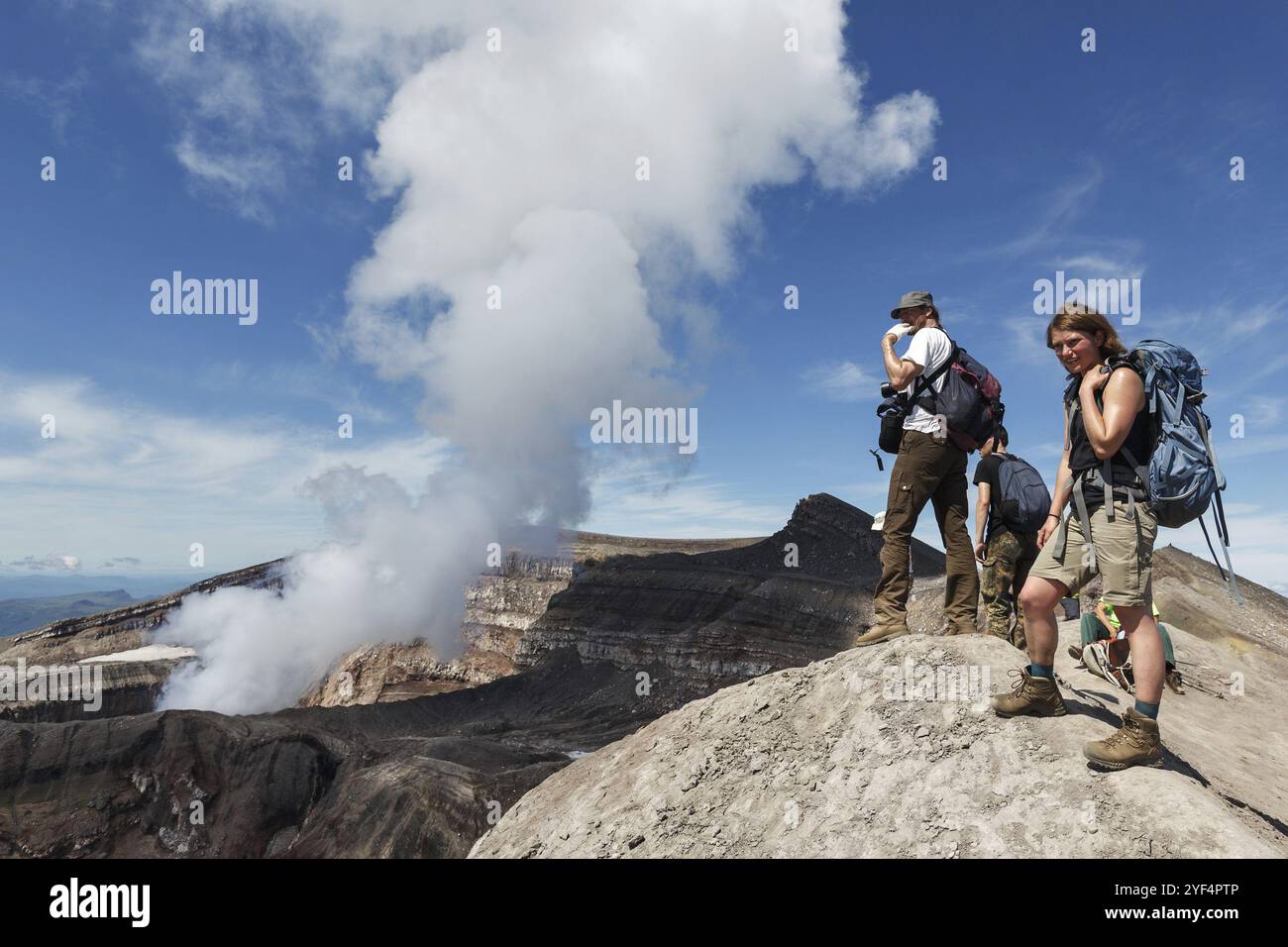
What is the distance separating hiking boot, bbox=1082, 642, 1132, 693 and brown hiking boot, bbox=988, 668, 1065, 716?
14.1 feet

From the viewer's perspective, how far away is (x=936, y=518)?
6.05 meters

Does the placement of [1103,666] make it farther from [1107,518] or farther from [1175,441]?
[1175,441]

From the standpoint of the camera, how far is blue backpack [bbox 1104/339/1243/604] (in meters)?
3.53

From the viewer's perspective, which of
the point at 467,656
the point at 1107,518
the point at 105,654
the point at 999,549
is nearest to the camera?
the point at 1107,518

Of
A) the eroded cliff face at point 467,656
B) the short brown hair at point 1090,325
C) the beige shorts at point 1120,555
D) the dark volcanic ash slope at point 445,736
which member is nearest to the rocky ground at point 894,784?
the beige shorts at point 1120,555

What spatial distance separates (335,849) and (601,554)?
34.7m

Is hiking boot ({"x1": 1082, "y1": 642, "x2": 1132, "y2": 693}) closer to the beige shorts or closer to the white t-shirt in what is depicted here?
the white t-shirt

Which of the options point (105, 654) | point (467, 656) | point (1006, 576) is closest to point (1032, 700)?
point (1006, 576)

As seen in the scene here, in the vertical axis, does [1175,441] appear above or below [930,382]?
below

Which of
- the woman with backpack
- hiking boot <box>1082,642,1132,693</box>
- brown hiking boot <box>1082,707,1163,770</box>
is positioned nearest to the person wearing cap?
the woman with backpack

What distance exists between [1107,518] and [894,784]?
228 centimetres

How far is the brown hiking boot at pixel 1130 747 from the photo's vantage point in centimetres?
373
